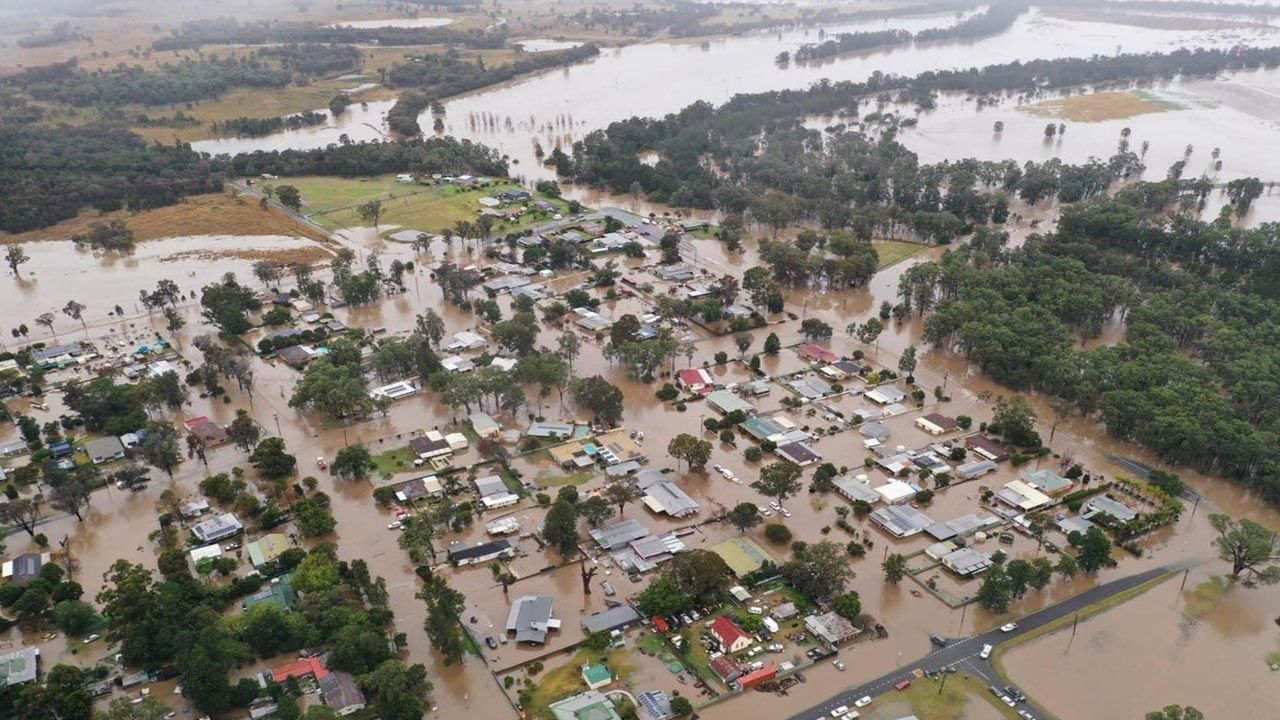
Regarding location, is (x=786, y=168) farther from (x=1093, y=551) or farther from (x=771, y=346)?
(x=1093, y=551)

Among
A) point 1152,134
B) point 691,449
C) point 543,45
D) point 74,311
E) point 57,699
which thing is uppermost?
point 543,45

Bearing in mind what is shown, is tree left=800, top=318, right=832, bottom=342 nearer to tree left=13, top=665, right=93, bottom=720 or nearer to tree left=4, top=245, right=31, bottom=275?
tree left=13, top=665, right=93, bottom=720

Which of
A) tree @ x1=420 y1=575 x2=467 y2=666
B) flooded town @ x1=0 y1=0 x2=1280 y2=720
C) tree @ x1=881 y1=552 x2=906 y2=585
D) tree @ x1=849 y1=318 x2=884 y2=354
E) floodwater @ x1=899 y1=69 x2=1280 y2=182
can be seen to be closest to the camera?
tree @ x1=420 y1=575 x2=467 y2=666

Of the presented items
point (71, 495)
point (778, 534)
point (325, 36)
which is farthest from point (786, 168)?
point (325, 36)

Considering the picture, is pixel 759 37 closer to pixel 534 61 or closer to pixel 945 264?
pixel 534 61

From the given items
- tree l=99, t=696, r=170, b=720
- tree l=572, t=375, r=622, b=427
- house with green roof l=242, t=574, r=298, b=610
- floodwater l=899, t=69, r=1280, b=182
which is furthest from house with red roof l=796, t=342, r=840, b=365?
floodwater l=899, t=69, r=1280, b=182

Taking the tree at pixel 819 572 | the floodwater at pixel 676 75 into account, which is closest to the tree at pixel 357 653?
the tree at pixel 819 572
